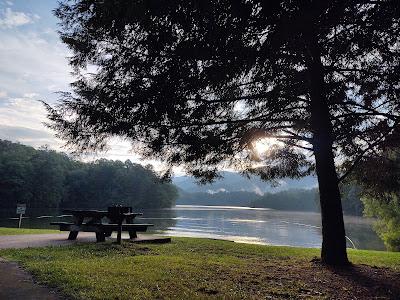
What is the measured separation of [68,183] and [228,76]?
3611 inches

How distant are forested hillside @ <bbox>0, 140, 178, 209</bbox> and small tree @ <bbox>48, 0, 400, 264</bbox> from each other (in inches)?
2080

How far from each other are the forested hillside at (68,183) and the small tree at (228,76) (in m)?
52.8

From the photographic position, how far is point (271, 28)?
17.9 feet

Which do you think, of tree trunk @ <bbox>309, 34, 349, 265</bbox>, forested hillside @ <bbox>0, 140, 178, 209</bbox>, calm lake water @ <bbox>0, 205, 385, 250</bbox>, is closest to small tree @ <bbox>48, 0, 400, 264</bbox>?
tree trunk @ <bbox>309, 34, 349, 265</bbox>

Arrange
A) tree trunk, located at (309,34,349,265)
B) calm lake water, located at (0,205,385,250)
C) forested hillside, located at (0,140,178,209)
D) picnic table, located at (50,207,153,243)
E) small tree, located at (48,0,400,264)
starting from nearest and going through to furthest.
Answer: small tree, located at (48,0,400,264) < tree trunk, located at (309,34,349,265) < picnic table, located at (50,207,153,243) < calm lake water, located at (0,205,385,250) < forested hillside, located at (0,140,178,209)

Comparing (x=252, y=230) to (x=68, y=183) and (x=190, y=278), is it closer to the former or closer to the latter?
(x=190, y=278)

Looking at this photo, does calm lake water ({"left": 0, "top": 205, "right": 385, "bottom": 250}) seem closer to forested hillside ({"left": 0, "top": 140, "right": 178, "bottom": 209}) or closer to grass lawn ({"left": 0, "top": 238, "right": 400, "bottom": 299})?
forested hillside ({"left": 0, "top": 140, "right": 178, "bottom": 209})

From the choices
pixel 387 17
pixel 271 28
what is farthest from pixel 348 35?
pixel 271 28

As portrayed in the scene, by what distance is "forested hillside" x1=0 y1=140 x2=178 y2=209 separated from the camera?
75.1 metres

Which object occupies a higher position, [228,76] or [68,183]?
[68,183]

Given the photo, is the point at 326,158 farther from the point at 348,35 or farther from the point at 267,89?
the point at 348,35

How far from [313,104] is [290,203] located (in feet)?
504

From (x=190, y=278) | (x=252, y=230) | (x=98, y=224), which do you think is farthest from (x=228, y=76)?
(x=252, y=230)

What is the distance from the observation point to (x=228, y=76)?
6.07 m
